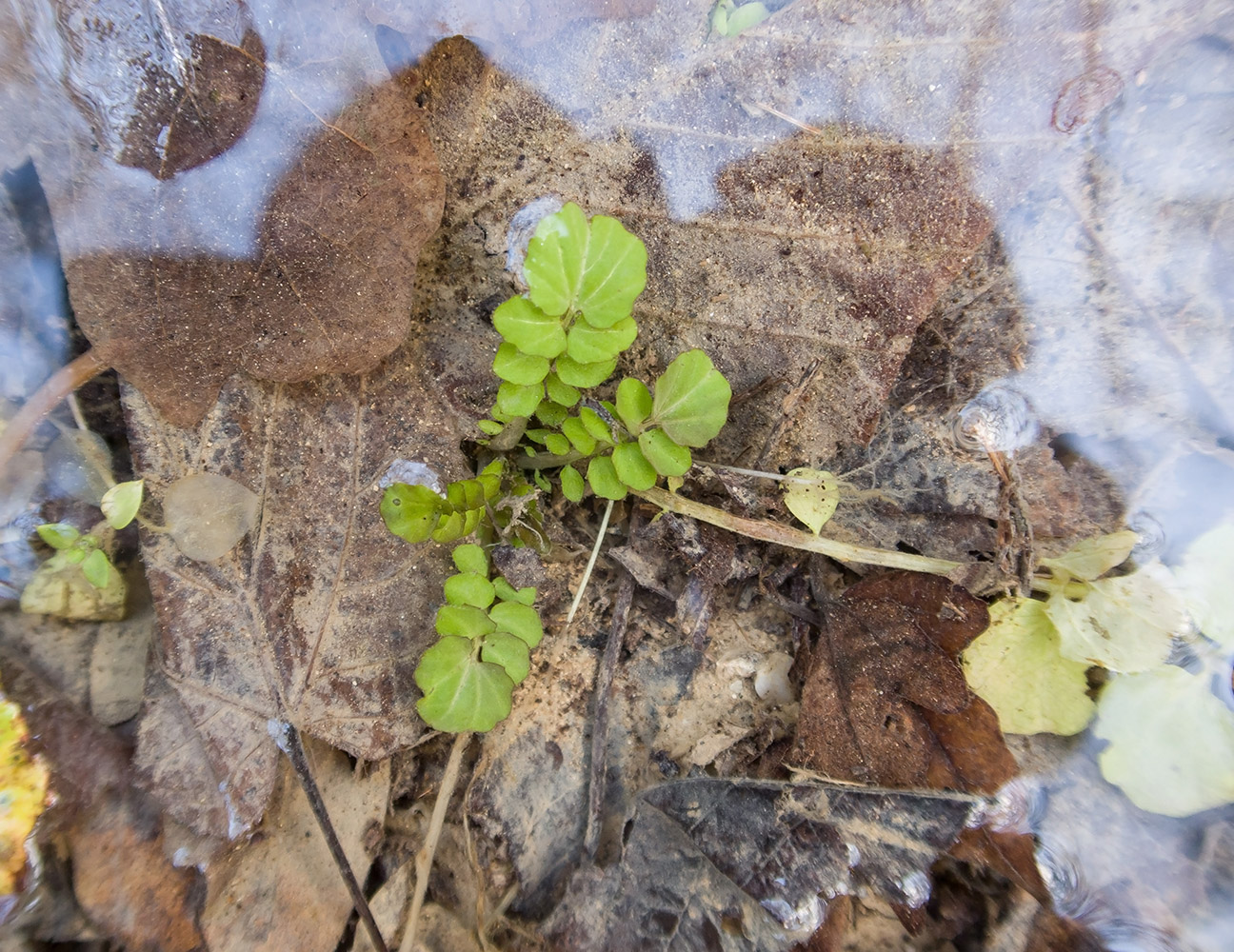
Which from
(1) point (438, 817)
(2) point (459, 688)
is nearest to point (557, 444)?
(2) point (459, 688)

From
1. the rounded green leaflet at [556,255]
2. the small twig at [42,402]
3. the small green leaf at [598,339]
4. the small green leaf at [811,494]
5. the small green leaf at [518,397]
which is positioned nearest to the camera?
the rounded green leaflet at [556,255]

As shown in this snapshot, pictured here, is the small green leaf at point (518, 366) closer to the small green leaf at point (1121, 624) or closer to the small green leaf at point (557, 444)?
the small green leaf at point (557, 444)

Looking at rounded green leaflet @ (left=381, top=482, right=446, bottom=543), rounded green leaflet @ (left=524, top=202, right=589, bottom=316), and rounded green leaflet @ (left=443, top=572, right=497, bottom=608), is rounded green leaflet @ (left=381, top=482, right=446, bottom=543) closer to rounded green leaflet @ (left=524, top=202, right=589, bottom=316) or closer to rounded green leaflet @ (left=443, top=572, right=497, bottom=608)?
rounded green leaflet @ (left=443, top=572, right=497, bottom=608)

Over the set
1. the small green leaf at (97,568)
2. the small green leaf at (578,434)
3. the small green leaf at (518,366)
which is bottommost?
the small green leaf at (97,568)

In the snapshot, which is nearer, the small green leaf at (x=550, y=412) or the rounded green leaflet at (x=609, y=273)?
the rounded green leaflet at (x=609, y=273)

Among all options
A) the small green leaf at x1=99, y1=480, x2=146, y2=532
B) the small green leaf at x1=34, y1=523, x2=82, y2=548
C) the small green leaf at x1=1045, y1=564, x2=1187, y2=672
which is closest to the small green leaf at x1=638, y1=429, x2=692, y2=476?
the small green leaf at x1=1045, y1=564, x2=1187, y2=672

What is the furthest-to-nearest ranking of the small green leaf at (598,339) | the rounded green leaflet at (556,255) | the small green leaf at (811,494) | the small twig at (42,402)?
the small green leaf at (811,494) → the small twig at (42,402) → the small green leaf at (598,339) → the rounded green leaflet at (556,255)

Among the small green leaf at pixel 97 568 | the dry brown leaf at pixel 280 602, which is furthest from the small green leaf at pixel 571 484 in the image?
the small green leaf at pixel 97 568
